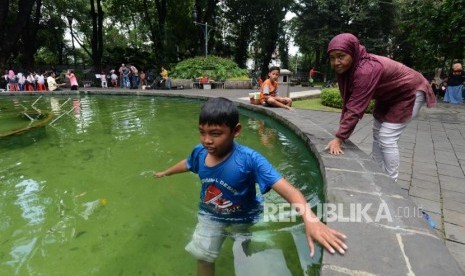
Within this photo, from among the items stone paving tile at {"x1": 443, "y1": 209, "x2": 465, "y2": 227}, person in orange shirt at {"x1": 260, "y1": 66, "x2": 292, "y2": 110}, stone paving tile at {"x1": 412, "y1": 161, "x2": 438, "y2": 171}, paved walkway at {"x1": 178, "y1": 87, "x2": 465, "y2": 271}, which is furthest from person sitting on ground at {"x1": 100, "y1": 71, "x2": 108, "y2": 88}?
stone paving tile at {"x1": 443, "y1": 209, "x2": 465, "y2": 227}

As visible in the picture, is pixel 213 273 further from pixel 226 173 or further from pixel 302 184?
pixel 302 184

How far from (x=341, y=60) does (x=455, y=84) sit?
12.1m

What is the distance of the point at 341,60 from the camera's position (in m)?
2.90

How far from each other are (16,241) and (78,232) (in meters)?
0.50

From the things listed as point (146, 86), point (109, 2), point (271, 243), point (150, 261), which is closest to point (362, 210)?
point (271, 243)

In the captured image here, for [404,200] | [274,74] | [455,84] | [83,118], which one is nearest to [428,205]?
[404,200]

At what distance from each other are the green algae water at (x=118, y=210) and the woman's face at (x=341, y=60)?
4.72 ft

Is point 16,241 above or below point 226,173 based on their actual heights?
below

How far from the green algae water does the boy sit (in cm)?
26

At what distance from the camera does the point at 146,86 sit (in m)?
20.0

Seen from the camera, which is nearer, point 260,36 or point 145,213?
point 145,213

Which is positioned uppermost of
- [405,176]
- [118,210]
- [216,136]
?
[216,136]

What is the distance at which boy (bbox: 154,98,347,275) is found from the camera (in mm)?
1903

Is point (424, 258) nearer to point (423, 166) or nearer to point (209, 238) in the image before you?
point (209, 238)
